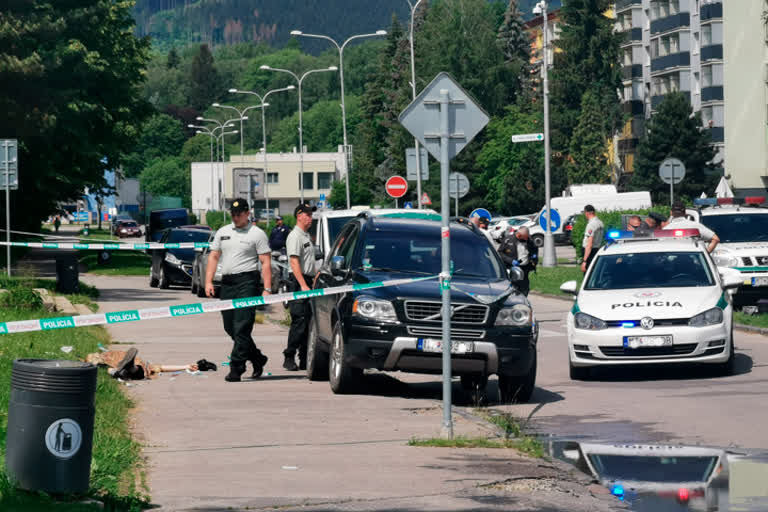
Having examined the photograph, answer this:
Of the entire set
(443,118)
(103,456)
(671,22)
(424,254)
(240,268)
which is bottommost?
(103,456)

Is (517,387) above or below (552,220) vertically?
below

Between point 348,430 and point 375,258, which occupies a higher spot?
point 375,258

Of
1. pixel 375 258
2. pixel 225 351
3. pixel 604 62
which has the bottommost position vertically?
pixel 225 351

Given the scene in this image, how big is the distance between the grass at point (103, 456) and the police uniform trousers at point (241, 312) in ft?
4.60

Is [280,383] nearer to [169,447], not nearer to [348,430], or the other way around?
[348,430]

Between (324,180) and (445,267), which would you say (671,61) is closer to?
(324,180)

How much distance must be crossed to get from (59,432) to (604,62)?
98412mm

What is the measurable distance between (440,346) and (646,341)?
9.90 ft

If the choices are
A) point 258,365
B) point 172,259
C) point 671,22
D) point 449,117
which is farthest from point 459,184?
point 671,22

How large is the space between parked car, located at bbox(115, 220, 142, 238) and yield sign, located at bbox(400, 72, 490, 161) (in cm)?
10349

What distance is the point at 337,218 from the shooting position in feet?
88.4

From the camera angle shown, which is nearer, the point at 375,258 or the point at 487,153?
the point at 375,258

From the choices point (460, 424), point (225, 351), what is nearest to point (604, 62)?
point (225, 351)

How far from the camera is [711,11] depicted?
3853 inches
